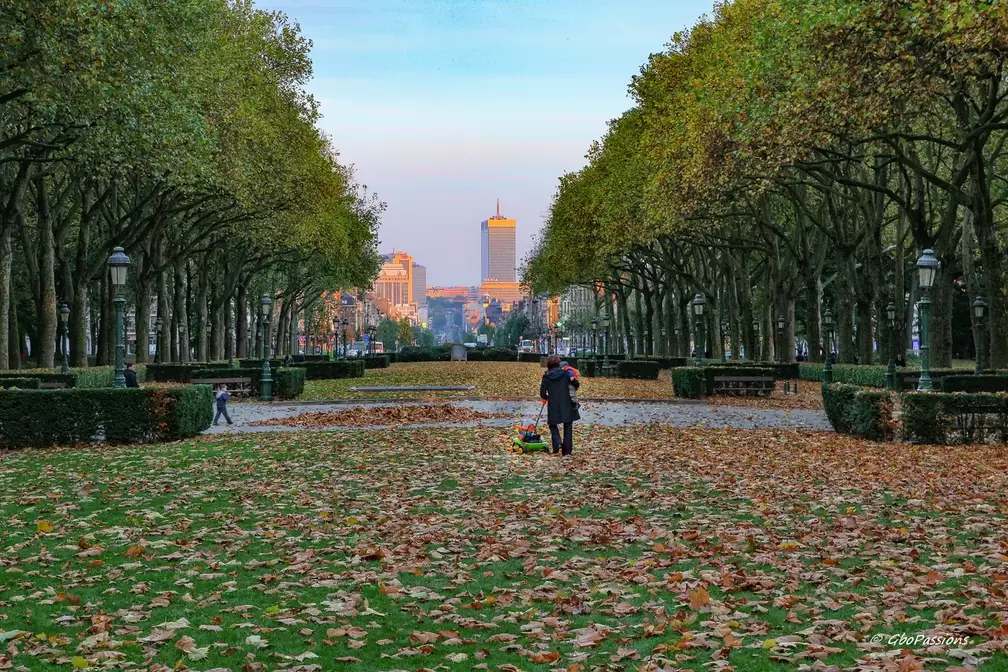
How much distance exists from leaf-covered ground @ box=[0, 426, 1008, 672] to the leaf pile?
9.23 meters

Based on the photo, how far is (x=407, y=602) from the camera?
7.86 metres

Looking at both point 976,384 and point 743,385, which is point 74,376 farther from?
point 743,385

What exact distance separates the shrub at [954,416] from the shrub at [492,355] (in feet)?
353

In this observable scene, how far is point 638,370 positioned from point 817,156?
23.0m

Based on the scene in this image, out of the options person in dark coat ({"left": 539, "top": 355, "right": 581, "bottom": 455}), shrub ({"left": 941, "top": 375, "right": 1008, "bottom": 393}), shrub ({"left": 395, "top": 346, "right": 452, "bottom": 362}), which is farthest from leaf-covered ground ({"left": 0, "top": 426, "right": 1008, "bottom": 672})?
shrub ({"left": 395, "top": 346, "right": 452, "bottom": 362})

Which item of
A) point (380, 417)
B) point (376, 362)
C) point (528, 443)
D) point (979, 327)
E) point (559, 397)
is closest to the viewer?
point (559, 397)

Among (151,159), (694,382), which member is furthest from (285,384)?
(694,382)

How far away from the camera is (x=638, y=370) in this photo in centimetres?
5681

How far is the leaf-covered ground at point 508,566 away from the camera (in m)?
6.61

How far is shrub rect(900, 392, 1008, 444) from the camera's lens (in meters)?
19.9

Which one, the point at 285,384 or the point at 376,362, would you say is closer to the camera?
the point at 285,384

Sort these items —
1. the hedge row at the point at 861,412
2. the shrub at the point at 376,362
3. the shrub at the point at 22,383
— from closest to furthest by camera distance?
the hedge row at the point at 861,412, the shrub at the point at 22,383, the shrub at the point at 376,362

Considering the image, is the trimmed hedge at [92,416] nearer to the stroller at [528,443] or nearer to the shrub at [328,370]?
the stroller at [528,443]

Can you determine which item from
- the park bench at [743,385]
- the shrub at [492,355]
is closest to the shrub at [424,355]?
the shrub at [492,355]
